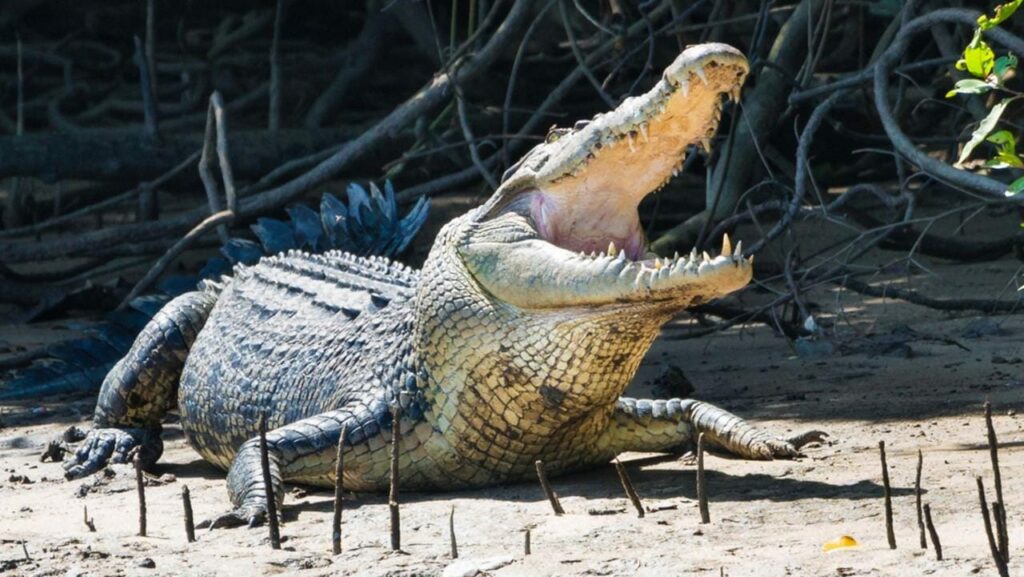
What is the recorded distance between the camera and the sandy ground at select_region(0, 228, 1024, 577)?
370 centimetres

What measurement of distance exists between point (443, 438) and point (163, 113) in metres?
6.52

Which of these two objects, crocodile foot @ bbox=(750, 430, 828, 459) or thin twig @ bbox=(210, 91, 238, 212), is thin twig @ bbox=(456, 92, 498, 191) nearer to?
thin twig @ bbox=(210, 91, 238, 212)

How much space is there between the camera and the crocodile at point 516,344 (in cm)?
428

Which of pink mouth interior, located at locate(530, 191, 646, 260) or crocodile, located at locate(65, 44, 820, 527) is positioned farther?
pink mouth interior, located at locate(530, 191, 646, 260)

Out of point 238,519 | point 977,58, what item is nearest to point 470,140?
point 238,519

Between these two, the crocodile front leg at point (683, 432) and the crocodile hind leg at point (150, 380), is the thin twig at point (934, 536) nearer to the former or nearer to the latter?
the crocodile front leg at point (683, 432)

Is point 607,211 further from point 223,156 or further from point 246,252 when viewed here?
point 223,156

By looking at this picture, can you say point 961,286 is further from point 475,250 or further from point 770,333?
point 475,250

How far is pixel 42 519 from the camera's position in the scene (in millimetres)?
4816

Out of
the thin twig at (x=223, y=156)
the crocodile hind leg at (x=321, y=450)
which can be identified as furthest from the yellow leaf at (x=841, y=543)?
the thin twig at (x=223, y=156)

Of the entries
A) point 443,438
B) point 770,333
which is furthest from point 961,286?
point 443,438

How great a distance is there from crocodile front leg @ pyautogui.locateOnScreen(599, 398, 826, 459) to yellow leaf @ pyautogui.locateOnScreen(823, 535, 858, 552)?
3.87ft

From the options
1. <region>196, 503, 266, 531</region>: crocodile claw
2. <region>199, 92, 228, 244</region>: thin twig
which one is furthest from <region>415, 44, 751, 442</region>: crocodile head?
<region>199, 92, 228, 244</region>: thin twig

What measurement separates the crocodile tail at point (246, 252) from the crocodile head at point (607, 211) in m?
2.05
